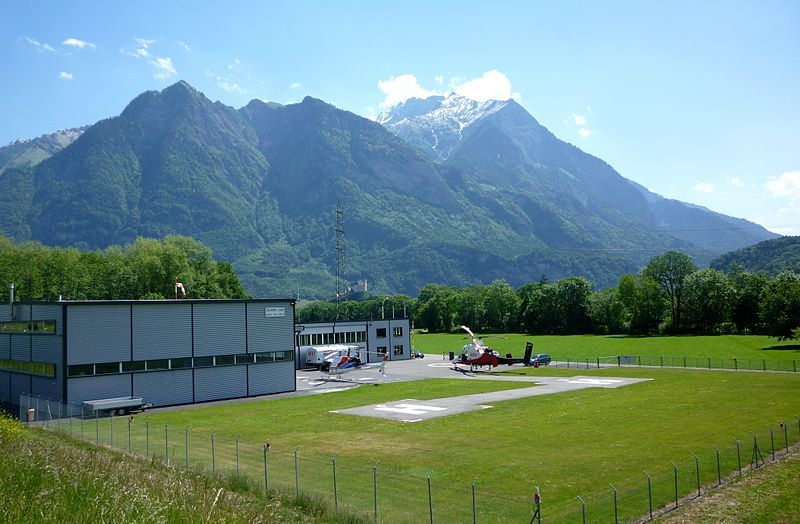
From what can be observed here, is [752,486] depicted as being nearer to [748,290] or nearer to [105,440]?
[105,440]

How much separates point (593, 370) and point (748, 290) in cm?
5765

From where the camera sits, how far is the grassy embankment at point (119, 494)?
1259 centimetres

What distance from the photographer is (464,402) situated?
145ft

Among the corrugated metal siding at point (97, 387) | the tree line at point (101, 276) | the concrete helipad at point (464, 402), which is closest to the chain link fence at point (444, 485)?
the concrete helipad at point (464, 402)

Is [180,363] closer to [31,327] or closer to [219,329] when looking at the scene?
[219,329]

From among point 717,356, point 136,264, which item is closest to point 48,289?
point 136,264

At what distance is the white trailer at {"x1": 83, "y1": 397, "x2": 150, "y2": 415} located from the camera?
131ft

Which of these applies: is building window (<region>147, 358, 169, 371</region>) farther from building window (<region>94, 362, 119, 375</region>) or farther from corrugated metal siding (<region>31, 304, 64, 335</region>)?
corrugated metal siding (<region>31, 304, 64, 335</region>)

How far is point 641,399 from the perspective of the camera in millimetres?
43281

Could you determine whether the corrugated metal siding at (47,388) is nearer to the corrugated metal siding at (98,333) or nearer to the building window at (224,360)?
the corrugated metal siding at (98,333)

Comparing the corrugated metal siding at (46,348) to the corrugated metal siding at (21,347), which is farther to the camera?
the corrugated metal siding at (21,347)

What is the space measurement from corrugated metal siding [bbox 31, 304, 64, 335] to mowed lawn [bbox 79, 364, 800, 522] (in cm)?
817

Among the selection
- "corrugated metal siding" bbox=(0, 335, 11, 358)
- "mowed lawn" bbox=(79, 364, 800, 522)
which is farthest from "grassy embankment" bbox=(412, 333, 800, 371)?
"corrugated metal siding" bbox=(0, 335, 11, 358)

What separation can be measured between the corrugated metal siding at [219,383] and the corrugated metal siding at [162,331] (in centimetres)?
222
